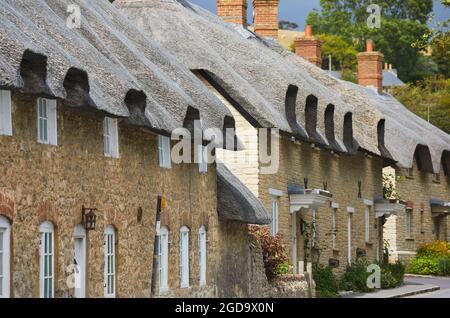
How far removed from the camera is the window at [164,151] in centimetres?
2745

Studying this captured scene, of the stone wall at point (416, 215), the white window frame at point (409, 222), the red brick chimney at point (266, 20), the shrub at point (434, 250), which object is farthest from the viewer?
the white window frame at point (409, 222)

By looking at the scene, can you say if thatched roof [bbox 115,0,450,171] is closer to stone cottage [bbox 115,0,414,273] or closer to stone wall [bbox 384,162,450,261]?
stone cottage [bbox 115,0,414,273]

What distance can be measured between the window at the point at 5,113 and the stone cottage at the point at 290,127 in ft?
48.2

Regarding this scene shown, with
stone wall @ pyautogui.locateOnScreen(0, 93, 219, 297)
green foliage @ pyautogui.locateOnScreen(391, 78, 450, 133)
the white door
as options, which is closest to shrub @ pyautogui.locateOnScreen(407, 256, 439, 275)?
green foliage @ pyautogui.locateOnScreen(391, 78, 450, 133)

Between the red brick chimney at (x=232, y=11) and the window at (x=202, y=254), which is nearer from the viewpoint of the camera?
the window at (x=202, y=254)

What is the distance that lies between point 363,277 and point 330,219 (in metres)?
2.28

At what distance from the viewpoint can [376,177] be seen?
49.9m

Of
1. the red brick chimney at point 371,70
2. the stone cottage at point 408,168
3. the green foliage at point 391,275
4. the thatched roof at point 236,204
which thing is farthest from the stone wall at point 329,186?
the red brick chimney at point 371,70

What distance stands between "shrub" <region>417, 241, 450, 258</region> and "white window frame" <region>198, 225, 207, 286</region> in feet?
91.7

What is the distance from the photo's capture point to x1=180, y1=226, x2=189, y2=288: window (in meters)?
28.7

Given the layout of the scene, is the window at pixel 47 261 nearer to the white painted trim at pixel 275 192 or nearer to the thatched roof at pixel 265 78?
the thatched roof at pixel 265 78

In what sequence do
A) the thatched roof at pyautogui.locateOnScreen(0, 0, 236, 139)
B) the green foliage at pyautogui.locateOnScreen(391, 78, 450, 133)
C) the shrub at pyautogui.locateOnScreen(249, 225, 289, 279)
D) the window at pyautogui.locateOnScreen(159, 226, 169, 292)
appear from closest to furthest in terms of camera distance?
1. the thatched roof at pyautogui.locateOnScreen(0, 0, 236, 139)
2. the window at pyautogui.locateOnScreen(159, 226, 169, 292)
3. the shrub at pyautogui.locateOnScreen(249, 225, 289, 279)
4. the green foliage at pyautogui.locateOnScreen(391, 78, 450, 133)

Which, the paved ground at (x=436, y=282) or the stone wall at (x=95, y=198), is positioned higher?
the stone wall at (x=95, y=198)
